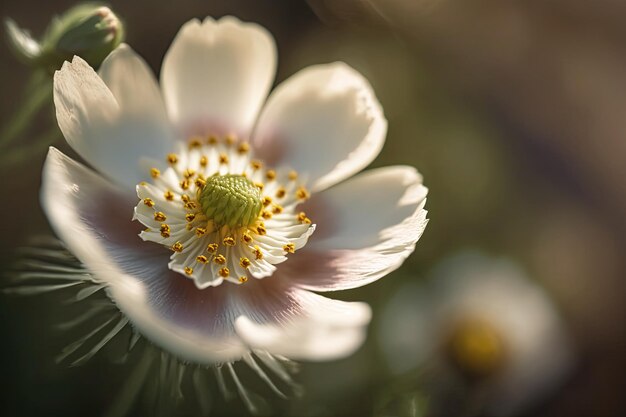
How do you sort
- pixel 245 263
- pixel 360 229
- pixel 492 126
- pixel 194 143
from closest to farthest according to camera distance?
pixel 245 263, pixel 360 229, pixel 194 143, pixel 492 126

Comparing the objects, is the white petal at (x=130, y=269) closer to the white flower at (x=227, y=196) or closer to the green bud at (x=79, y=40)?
the white flower at (x=227, y=196)

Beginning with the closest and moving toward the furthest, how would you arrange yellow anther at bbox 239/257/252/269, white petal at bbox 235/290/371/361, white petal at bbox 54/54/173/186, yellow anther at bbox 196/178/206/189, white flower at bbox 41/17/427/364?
white petal at bbox 235/290/371/361, white flower at bbox 41/17/427/364, white petal at bbox 54/54/173/186, yellow anther at bbox 239/257/252/269, yellow anther at bbox 196/178/206/189

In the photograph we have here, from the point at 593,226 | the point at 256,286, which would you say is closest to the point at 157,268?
the point at 256,286

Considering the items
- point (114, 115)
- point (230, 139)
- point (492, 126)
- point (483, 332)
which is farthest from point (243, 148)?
point (492, 126)

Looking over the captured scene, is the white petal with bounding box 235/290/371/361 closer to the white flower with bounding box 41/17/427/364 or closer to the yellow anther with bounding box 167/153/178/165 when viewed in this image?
the white flower with bounding box 41/17/427/364

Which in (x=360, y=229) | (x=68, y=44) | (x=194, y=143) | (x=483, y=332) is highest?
(x=68, y=44)

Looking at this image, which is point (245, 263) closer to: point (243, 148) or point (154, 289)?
point (154, 289)

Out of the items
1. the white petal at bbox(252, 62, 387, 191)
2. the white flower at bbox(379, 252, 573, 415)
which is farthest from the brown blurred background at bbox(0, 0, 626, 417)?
the white petal at bbox(252, 62, 387, 191)
